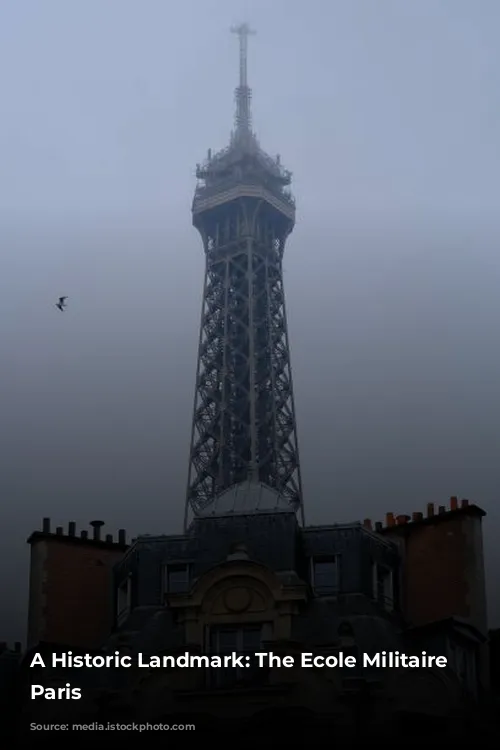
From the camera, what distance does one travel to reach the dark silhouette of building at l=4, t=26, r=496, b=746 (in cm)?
4588

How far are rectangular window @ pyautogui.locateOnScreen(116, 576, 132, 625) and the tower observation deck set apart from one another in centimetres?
5094

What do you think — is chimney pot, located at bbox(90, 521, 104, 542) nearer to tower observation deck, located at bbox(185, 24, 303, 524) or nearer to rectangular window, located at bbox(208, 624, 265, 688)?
rectangular window, located at bbox(208, 624, 265, 688)

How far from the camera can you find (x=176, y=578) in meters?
52.5

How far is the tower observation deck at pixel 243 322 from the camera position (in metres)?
108

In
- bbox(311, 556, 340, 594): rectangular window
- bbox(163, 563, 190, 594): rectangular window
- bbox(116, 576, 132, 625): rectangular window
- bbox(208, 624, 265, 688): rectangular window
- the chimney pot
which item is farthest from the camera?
the chimney pot

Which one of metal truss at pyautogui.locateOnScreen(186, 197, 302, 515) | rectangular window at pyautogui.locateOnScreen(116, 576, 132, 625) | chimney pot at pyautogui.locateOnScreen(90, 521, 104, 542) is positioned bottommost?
rectangular window at pyautogui.locateOnScreen(116, 576, 132, 625)

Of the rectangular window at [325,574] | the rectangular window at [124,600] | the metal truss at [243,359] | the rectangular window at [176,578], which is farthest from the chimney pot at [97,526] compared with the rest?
the metal truss at [243,359]

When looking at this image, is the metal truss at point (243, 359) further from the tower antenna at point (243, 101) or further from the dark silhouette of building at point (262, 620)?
the dark silhouette of building at point (262, 620)

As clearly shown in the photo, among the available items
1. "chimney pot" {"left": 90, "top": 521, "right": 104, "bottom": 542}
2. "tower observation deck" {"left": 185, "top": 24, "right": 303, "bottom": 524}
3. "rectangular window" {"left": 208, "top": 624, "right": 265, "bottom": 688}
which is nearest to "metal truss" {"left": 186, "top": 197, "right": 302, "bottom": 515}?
"tower observation deck" {"left": 185, "top": 24, "right": 303, "bottom": 524}

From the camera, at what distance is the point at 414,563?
5481cm

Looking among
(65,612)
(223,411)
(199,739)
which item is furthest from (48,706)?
(223,411)

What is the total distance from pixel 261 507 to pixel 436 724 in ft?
35.3

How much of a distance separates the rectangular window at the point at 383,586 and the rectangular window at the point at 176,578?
5538mm

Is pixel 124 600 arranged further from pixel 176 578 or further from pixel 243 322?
pixel 243 322
